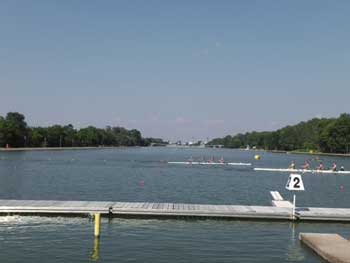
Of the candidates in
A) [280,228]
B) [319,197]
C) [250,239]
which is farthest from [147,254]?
[319,197]

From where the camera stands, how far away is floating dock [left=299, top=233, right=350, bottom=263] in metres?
17.1

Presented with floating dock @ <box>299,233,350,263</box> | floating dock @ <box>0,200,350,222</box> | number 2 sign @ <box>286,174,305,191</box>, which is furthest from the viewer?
floating dock @ <box>0,200,350,222</box>

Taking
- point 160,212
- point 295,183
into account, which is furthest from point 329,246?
point 160,212

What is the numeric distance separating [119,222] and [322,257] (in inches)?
402

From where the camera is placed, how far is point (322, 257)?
18359 mm

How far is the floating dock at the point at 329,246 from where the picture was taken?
1708 centimetres

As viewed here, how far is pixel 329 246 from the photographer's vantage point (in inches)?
737

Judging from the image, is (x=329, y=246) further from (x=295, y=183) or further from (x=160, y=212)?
(x=160, y=212)

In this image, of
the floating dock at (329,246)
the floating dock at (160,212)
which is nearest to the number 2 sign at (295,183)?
the floating dock at (160,212)

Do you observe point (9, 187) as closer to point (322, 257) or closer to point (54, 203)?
point (54, 203)

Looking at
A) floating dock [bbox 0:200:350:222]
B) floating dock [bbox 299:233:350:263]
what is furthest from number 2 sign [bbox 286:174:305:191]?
floating dock [bbox 299:233:350:263]

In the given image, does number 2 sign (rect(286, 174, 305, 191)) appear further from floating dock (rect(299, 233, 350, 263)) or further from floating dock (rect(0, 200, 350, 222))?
floating dock (rect(299, 233, 350, 263))

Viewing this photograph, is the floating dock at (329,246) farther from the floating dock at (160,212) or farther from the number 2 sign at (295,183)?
the floating dock at (160,212)

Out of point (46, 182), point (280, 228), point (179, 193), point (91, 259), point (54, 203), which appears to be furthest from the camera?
point (46, 182)
